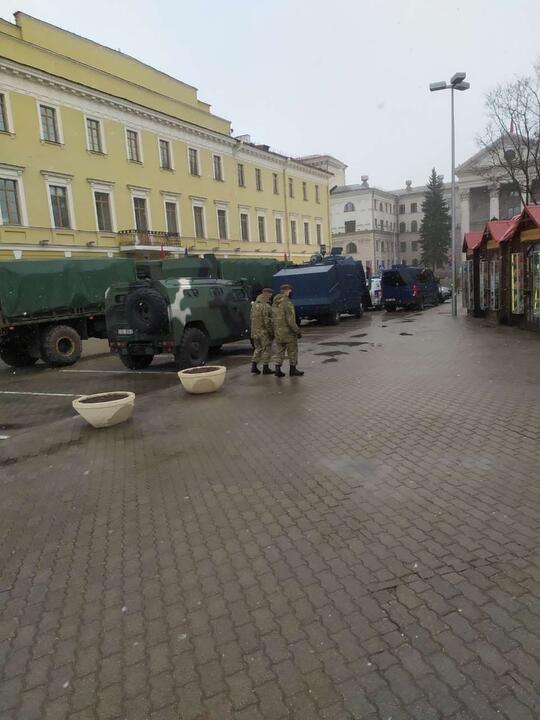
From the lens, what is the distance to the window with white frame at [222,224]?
135 feet

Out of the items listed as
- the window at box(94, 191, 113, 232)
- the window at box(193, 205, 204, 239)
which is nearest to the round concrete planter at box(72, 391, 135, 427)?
the window at box(94, 191, 113, 232)

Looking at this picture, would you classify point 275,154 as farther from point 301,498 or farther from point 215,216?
point 301,498

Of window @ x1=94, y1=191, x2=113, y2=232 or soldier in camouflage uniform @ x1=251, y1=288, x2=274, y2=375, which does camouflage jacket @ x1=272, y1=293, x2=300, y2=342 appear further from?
window @ x1=94, y1=191, x2=113, y2=232

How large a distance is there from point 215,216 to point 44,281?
92.0 feet

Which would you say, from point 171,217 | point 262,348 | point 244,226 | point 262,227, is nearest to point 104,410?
point 262,348

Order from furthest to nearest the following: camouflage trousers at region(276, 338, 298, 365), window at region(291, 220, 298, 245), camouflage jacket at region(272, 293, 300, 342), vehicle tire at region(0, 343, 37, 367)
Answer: window at region(291, 220, 298, 245) < vehicle tire at region(0, 343, 37, 367) < camouflage trousers at region(276, 338, 298, 365) < camouflage jacket at region(272, 293, 300, 342)

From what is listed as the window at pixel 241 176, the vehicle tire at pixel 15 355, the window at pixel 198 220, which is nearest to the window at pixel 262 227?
the window at pixel 241 176

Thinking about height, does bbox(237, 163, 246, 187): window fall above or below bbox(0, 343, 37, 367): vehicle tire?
above

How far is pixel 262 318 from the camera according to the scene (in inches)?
413

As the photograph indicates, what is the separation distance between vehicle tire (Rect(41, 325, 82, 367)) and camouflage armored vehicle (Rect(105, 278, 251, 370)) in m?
2.66

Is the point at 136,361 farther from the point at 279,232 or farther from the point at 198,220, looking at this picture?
the point at 279,232

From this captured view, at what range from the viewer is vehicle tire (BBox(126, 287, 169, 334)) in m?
11.3

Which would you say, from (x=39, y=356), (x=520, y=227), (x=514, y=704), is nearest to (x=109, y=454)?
(x=514, y=704)

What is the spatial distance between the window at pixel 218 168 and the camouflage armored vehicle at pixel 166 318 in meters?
30.9
